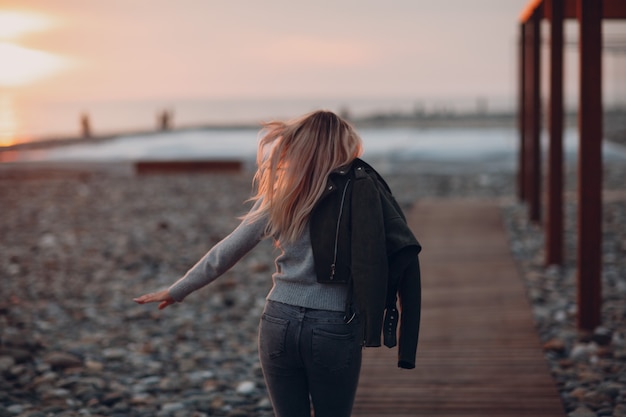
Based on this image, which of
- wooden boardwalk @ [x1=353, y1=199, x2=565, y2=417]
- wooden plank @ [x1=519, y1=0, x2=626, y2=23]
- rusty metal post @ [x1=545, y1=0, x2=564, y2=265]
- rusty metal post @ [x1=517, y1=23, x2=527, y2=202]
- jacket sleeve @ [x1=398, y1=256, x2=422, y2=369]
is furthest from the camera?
rusty metal post @ [x1=517, y1=23, x2=527, y2=202]

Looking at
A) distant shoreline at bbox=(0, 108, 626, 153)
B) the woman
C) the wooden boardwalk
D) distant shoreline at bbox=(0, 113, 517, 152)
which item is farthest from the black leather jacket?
distant shoreline at bbox=(0, 113, 517, 152)

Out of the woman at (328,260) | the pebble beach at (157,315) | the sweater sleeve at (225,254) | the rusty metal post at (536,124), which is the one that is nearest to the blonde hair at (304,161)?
the woman at (328,260)

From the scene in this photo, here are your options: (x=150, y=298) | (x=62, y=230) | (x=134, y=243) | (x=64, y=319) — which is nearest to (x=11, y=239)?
(x=62, y=230)

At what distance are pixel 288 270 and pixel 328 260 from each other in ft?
0.57

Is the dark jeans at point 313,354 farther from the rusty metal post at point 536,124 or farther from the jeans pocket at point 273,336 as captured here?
the rusty metal post at point 536,124

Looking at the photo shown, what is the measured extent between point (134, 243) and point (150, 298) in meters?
7.67

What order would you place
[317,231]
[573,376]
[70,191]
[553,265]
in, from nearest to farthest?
[317,231]
[573,376]
[553,265]
[70,191]

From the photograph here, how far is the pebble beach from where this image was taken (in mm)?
5004

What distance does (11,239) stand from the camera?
11.1m

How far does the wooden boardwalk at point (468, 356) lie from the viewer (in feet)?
14.6

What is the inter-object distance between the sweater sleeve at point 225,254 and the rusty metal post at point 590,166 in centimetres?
356

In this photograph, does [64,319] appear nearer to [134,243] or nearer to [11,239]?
[134,243]

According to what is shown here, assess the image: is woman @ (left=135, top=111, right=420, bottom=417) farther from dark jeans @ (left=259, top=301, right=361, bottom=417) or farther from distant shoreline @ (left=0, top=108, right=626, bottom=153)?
distant shoreline @ (left=0, top=108, right=626, bottom=153)

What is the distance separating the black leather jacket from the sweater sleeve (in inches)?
9.9
